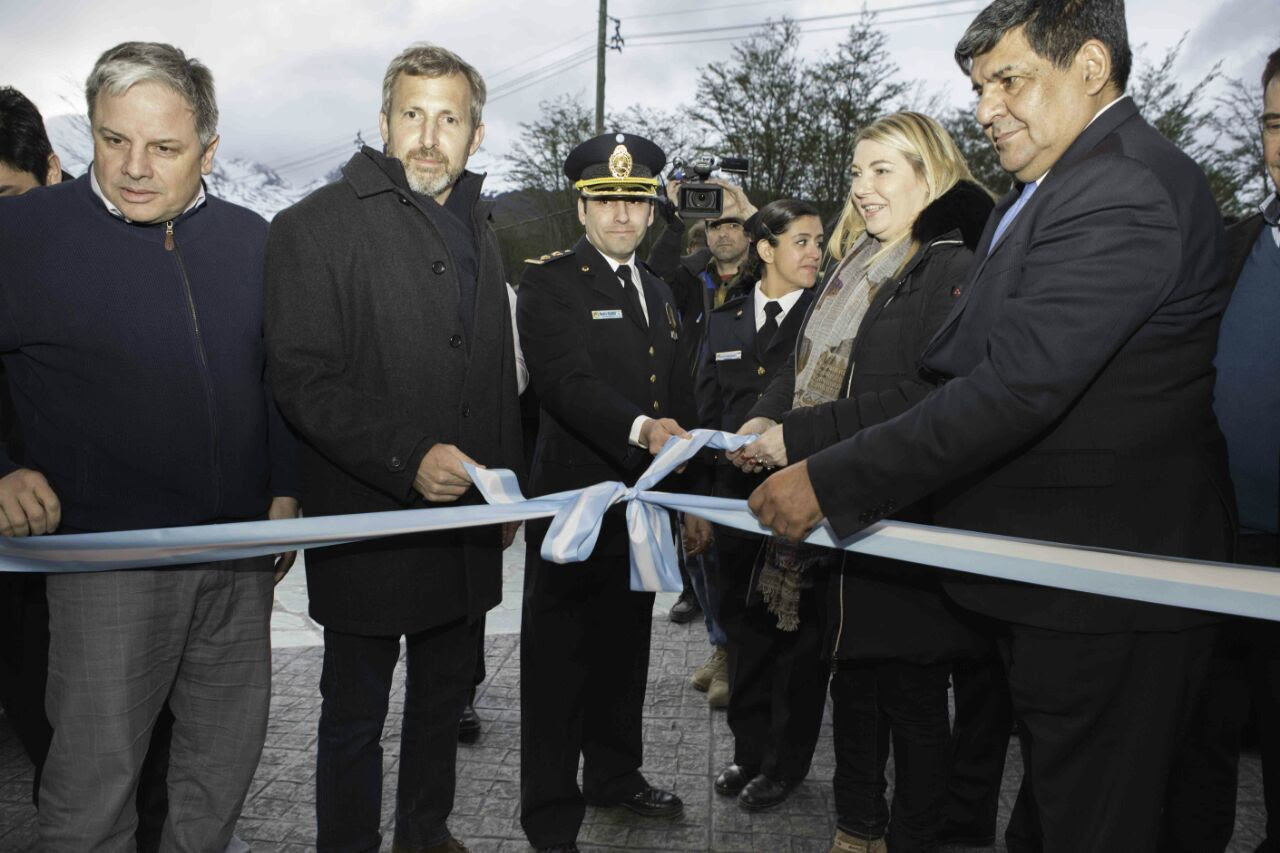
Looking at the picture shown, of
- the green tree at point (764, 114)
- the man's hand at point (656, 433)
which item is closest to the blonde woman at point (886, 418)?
the man's hand at point (656, 433)

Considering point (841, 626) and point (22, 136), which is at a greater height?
point (22, 136)

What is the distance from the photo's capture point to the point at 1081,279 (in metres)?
1.86

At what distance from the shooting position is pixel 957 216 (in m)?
2.69

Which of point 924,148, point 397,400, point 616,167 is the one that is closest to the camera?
point 397,400

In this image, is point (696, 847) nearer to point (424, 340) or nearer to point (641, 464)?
point (641, 464)

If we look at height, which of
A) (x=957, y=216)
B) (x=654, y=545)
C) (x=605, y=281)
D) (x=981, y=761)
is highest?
(x=957, y=216)

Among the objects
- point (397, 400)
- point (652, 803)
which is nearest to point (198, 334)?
point (397, 400)

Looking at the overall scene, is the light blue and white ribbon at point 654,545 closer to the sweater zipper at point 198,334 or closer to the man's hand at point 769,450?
the man's hand at point 769,450

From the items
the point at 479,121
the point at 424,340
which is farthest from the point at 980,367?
the point at 479,121

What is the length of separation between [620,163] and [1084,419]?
208 cm

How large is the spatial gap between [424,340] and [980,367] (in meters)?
1.48

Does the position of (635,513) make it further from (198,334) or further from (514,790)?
(514,790)

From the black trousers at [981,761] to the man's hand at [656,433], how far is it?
4.13 ft

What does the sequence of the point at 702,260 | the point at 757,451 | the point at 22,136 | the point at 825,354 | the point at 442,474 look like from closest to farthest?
the point at 442,474
the point at 757,451
the point at 825,354
the point at 22,136
the point at 702,260
